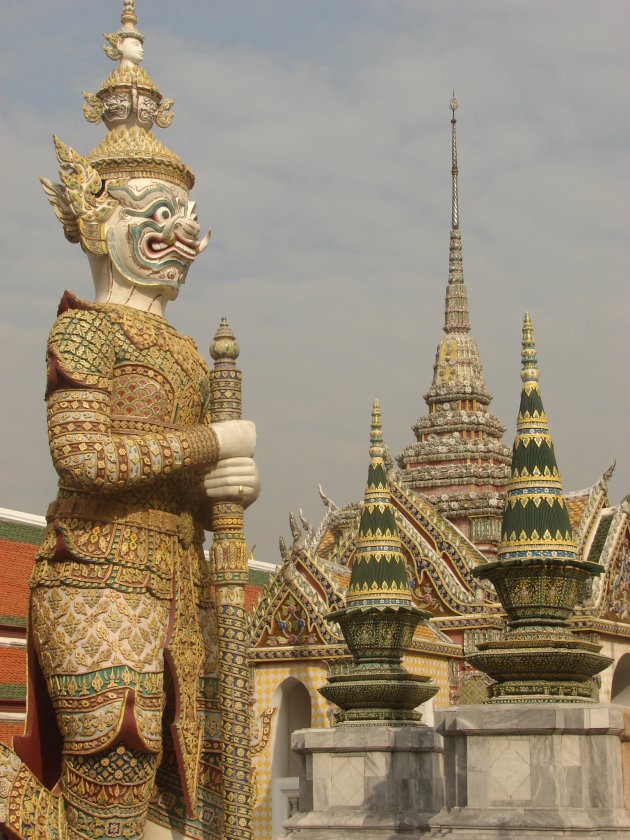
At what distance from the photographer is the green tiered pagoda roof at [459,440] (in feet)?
53.6

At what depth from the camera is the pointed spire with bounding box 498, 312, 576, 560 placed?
7809 mm

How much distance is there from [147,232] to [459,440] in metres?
8.87

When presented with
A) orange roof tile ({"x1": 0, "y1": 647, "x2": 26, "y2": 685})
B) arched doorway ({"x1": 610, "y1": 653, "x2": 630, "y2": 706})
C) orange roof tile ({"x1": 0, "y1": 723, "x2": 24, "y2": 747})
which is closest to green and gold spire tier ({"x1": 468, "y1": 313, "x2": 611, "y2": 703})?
orange roof tile ({"x1": 0, "y1": 723, "x2": 24, "y2": 747})

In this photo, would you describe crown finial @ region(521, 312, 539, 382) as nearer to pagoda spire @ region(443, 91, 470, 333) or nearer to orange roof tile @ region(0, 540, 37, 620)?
orange roof tile @ region(0, 540, 37, 620)

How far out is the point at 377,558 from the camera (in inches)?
415

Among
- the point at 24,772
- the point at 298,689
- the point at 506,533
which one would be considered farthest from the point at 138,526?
the point at 298,689

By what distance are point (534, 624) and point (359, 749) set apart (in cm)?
265

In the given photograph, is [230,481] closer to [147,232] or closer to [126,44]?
[147,232]

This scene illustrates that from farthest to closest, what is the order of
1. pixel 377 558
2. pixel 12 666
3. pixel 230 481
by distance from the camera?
pixel 12 666 < pixel 377 558 < pixel 230 481

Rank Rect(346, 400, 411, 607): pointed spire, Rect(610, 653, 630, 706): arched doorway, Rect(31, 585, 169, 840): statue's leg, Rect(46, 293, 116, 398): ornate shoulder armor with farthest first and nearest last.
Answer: Rect(610, 653, 630, 706): arched doorway
Rect(346, 400, 411, 607): pointed spire
Rect(46, 293, 116, 398): ornate shoulder armor
Rect(31, 585, 169, 840): statue's leg

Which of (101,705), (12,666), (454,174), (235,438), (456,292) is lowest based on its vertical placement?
(101,705)

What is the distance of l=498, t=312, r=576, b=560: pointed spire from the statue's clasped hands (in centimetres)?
176

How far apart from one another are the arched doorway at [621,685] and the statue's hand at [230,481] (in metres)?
7.54

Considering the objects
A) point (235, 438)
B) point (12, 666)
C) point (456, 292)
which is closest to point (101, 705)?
point (235, 438)
